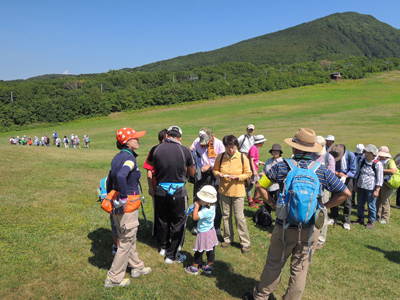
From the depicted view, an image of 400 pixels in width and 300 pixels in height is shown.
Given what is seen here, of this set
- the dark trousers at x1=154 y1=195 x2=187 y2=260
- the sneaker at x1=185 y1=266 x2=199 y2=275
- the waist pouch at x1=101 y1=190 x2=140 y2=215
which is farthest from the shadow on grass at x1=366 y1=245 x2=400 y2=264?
the waist pouch at x1=101 y1=190 x2=140 y2=215

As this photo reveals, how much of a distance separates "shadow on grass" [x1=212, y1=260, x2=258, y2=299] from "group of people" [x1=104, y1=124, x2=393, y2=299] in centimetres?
19

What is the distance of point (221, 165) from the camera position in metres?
5.43

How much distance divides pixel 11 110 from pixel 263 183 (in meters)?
70.3

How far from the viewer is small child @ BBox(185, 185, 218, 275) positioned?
4570 mm

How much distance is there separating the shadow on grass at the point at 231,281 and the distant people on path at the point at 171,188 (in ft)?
2.27

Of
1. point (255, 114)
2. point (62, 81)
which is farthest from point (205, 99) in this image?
point (62, 81)

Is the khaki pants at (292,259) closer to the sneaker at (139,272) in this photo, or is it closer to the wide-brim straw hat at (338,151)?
the sneaker at (139,272)

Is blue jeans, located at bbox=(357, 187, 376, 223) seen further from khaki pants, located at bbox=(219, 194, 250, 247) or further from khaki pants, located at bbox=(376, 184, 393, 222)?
khaki pants, located at bbox=(219, 194, 250, 247)

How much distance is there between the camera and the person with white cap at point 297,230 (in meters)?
3.51

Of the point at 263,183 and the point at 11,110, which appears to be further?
the point at 11,110

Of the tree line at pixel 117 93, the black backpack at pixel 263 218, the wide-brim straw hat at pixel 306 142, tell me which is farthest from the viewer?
the tree line at pixel 117 93

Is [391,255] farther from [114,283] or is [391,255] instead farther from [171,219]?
[114,283]

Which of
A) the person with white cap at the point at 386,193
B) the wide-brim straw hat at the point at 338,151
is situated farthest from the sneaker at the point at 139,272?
the person with white cap at the point at 386,193

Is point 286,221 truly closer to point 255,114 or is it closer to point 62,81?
point 255,114
